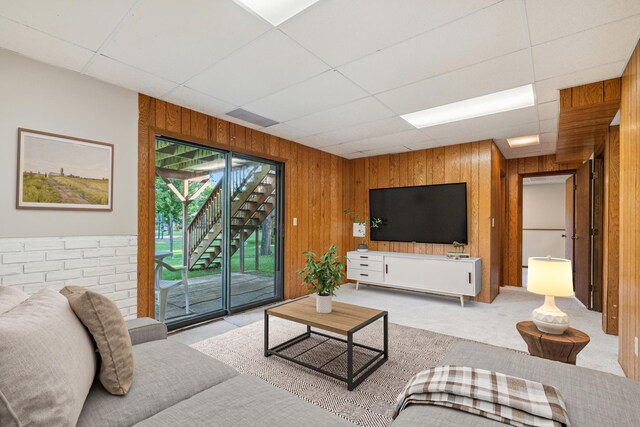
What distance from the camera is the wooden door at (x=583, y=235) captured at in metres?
4.46

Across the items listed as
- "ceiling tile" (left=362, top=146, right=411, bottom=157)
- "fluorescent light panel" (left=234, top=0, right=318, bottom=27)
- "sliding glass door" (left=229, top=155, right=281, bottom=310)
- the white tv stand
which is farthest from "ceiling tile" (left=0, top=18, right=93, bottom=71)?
"ceiling tile" (left=362, top=146, right=411, bottom=157)

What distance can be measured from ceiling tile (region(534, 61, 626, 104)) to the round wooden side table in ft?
6.80

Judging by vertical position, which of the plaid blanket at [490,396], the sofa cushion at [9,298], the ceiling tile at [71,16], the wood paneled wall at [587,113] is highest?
the ceiling tile at [71,16]

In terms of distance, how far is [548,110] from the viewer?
3.40 metres

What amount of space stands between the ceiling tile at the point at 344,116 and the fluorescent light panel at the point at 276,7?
144cm

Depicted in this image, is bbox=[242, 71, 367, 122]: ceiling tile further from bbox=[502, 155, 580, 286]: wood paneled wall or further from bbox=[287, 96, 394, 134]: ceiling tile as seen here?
bbox=[502, 155, 580, 286]: wood paneled wall

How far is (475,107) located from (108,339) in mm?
4041

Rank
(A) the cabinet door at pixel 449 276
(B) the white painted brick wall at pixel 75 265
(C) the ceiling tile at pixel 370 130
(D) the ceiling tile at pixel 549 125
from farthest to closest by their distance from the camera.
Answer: (A) the cabinet door at pixel 449 276
(C) the ceiling tile at pixel 370 130
(D) the ceiling tile at pixel 549 125
(B) the white painted brick wall at pixel 75 265

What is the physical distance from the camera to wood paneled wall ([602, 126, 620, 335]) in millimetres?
3420

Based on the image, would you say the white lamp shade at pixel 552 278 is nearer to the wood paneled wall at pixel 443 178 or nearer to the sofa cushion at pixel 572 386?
the sofa cushion at pixel 572 386

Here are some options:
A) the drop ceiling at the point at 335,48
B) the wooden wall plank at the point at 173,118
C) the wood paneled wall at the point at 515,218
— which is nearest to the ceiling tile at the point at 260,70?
the drop ceiling at the point at 335,48

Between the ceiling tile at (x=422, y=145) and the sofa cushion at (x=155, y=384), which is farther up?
the ceiling tile at (x=422, y=145)

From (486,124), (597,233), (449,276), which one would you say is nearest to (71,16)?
(486,124)

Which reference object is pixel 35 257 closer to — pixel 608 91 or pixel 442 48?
pixel 442 48
